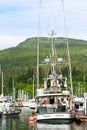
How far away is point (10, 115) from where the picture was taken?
83.5 metres

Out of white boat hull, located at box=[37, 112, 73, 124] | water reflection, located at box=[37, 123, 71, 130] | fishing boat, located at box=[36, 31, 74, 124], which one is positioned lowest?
water reflection, located at box=[37, 123, 71, 130]

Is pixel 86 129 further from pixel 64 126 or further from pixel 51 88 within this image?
pixel 51 88

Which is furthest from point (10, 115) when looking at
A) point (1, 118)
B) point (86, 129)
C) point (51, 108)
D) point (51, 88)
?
point (86, 129)

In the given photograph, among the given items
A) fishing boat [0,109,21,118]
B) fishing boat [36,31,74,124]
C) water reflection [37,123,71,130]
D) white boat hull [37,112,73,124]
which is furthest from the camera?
fishing boat [0,109,21,118]

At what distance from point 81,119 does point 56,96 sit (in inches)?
272

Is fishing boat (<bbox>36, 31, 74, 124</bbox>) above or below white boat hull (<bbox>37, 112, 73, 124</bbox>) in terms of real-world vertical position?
above

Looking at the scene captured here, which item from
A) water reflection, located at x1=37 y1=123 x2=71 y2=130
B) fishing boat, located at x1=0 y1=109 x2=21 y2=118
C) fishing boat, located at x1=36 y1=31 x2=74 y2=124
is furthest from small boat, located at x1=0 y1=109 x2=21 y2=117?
water reflection, located at x1=37 y1=123 x2=71 y2=130

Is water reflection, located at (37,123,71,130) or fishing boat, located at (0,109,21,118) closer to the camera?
water reflection, located at (37,123,71,130)

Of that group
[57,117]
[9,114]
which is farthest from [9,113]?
[57,117]

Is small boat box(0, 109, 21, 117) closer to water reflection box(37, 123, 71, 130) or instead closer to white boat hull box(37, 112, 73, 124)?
white boat hull box(37, 112, 73, 124)

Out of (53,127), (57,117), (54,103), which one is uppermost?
(54,103)

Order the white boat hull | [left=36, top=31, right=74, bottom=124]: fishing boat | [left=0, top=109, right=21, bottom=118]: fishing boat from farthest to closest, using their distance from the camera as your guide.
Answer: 1. [left=0, top=109, right=21, bottom=118]: fishing boat
2. [left=36, top=31, right=74, bottom=124]: fishing boat
3. the white boat hull

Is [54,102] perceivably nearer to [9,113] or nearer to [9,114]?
[9,114]

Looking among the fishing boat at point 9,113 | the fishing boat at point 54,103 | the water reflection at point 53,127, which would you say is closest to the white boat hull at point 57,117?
the fishing boat at point 54,103
